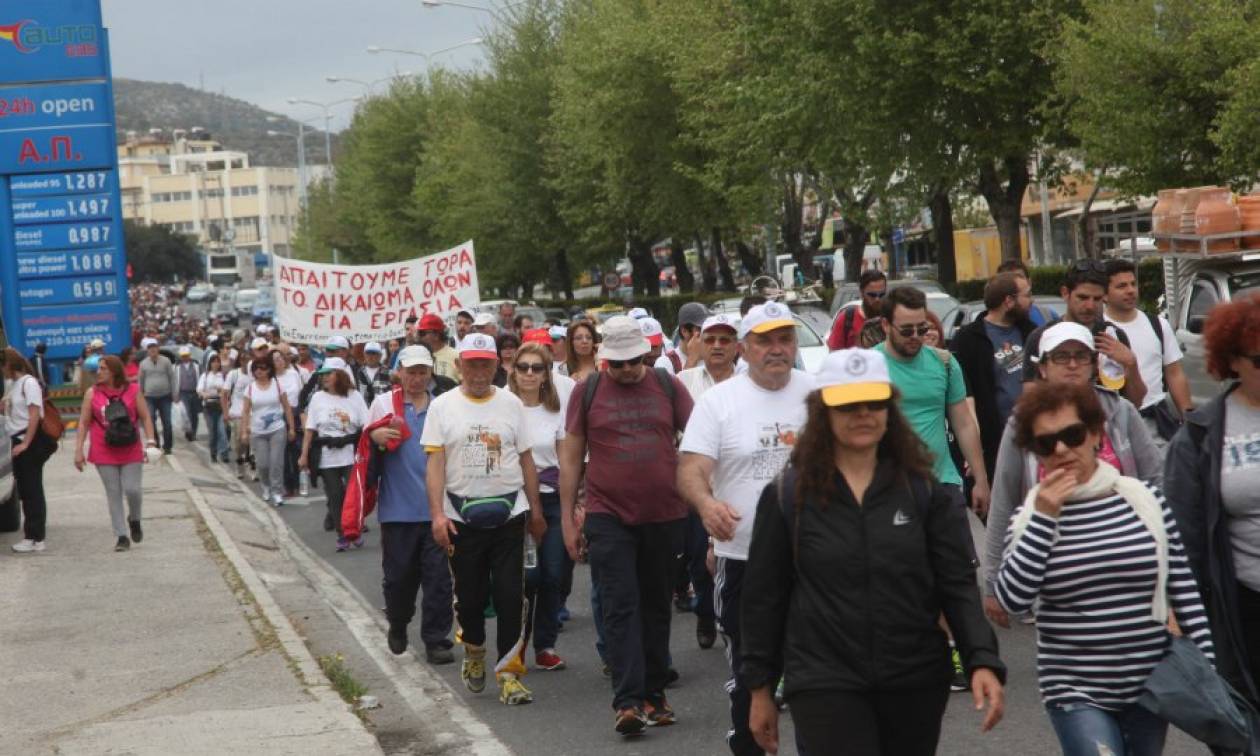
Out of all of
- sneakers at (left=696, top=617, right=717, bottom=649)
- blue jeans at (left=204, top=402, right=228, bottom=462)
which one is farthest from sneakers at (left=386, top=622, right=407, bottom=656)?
blue jeans at (left=204, top=402, right=228, bottom=462)

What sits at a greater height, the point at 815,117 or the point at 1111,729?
the point at 815,117

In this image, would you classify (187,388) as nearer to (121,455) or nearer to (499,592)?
(121,455)

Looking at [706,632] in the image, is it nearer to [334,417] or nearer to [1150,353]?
[1150,353]

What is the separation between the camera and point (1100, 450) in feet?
19.2

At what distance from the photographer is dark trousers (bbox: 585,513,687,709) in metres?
7.84

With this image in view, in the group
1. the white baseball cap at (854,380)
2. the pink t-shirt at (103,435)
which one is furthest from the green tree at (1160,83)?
the white baseball cap at (854,380)

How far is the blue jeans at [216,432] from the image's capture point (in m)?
27.7

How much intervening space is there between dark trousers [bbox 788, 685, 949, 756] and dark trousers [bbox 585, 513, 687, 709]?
10.4 feet

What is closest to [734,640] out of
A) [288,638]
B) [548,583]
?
[548,583]

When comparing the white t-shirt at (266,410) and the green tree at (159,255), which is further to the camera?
the green tree at (159,255)

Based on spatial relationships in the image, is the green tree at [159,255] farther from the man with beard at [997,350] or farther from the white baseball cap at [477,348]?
the man with beard at [997,350]

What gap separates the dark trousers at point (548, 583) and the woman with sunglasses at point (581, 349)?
1050 mm

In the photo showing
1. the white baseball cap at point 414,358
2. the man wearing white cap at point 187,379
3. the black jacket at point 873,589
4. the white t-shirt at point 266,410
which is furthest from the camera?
the man wearing white cap at point 187,379

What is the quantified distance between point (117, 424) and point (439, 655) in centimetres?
591
